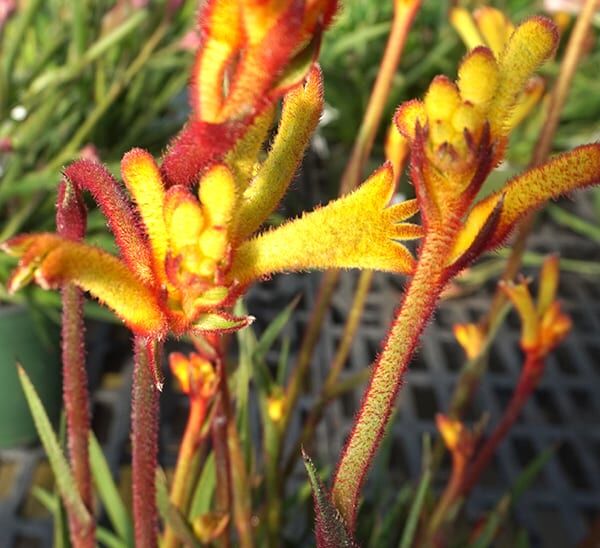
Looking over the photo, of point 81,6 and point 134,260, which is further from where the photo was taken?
point 81,6

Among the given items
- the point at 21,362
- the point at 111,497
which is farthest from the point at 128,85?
the point at 111,497

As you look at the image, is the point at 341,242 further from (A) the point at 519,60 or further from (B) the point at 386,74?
(B) the point at 386,74

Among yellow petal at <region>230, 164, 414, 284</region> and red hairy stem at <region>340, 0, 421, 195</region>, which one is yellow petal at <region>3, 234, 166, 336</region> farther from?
red hairy stem at <region>340, 0, 421, 195</region>

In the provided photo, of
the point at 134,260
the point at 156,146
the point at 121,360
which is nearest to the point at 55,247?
the point at 134,260

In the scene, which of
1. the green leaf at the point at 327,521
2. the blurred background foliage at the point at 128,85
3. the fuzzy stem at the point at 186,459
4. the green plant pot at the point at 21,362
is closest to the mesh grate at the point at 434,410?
the green plant pot at the point at 21,362

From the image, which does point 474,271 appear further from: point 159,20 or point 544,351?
point 544,351

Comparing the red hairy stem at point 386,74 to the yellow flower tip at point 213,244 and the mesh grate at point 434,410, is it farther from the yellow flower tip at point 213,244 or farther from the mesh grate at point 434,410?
the mesh grate at point 434,410
